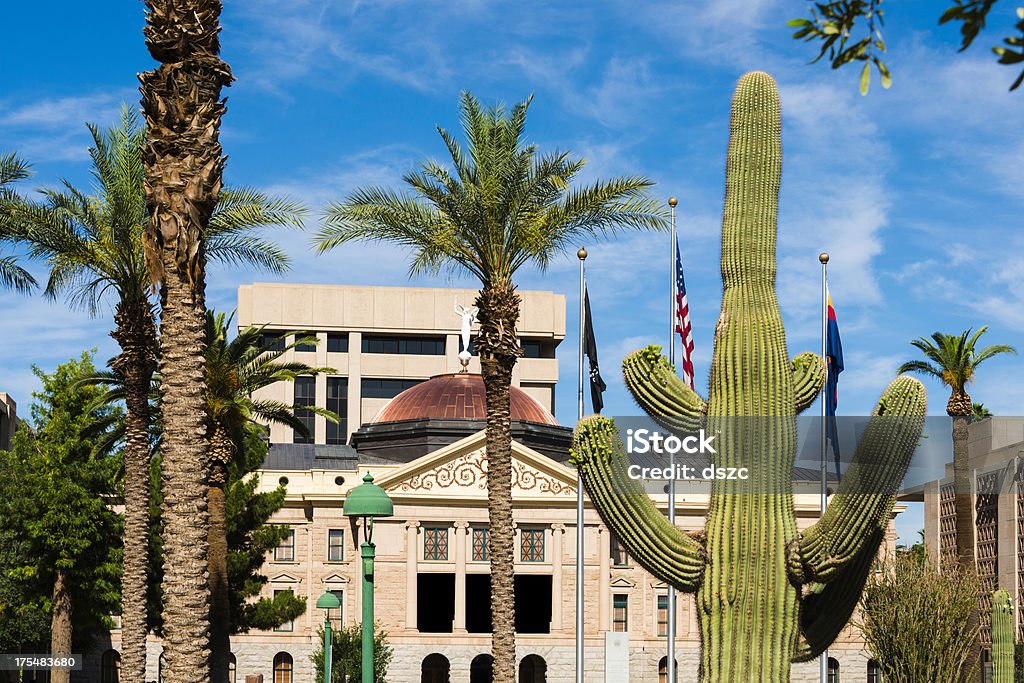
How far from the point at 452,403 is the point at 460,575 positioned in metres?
9.34

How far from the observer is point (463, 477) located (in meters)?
65.8

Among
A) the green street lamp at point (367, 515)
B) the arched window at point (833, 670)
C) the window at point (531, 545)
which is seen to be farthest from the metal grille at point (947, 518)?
the green street lamp at point (367, 515)

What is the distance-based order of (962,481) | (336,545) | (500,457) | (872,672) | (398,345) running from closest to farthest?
(500,457) < (962,481) < (336,545) < (872,672) < (398,345)

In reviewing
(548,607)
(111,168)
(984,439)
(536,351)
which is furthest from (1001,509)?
(536,351)

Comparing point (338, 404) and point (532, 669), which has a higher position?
point (338, 404)

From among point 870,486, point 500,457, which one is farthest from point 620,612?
point 870,486

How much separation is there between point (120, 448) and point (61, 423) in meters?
3.01

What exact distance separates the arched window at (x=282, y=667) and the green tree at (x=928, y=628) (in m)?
33.2

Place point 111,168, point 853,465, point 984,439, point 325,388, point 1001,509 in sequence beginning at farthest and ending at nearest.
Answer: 1. point 325,388
2. point 984,439
3. point 1001,509
4. point 111,168
5. point 853,465

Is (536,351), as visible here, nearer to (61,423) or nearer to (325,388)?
(325,388)

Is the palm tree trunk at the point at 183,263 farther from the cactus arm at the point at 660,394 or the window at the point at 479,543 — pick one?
the window at the point at 479,543

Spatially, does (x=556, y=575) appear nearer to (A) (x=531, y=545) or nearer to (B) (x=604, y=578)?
(A) (x=531, y=545)

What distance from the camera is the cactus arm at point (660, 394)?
55.6ft

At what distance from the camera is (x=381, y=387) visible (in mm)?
101188
